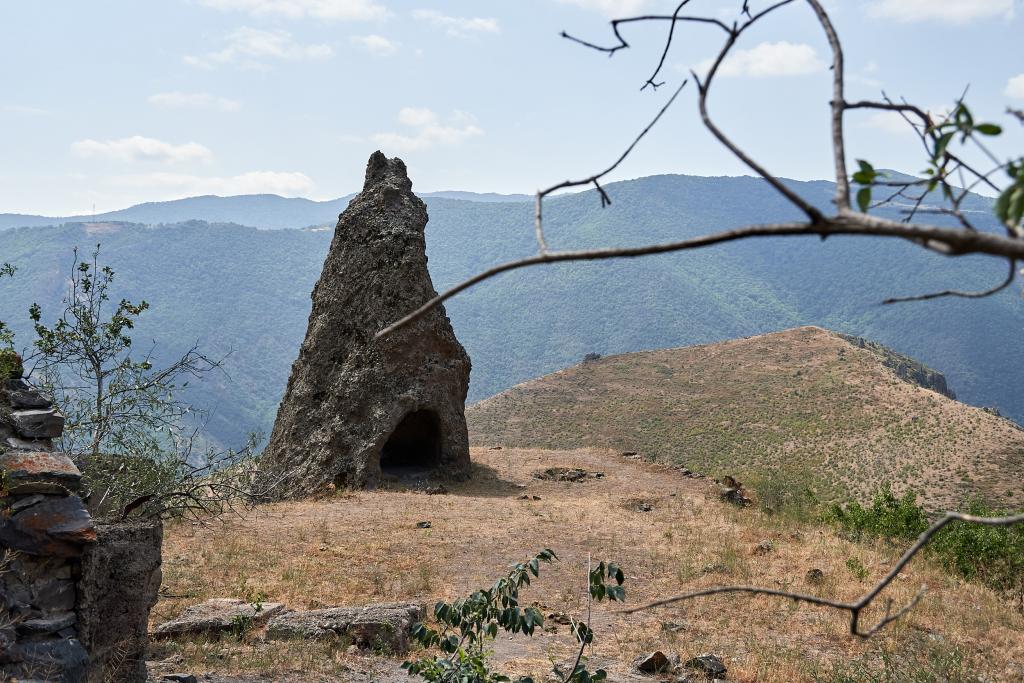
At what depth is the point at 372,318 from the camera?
53.9ft

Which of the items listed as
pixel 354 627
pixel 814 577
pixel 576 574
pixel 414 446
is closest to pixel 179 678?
pixel 354 627

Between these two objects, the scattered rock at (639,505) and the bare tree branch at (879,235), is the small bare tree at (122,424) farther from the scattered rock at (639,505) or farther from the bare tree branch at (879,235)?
the scattered rock at (639,505)

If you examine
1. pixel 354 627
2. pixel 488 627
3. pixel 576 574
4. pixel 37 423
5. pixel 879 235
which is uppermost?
pixel 879 235

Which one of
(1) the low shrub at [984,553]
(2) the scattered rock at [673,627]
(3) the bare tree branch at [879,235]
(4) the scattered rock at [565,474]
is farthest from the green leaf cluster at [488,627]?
(4) the scattered rock at [565,474]

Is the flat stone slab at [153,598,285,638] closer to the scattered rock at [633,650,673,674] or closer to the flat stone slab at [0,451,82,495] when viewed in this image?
the flat stone slab at [0,451,82,495]

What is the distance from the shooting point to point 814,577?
30.4 ft

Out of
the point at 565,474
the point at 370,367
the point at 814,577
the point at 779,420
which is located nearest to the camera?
the point at 814,577

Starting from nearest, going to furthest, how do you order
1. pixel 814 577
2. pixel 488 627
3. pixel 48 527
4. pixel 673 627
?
1. pixel 48 527
2. pixel 488 627
3. pixel 673 627
4. pixel 814 577

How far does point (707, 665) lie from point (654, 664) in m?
0.39

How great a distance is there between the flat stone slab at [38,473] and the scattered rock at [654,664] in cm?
419

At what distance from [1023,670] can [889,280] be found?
14083 cm

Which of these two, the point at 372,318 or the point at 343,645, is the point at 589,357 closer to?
the point at 372,318

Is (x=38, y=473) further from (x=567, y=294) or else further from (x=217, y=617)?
(x=567, y=294)

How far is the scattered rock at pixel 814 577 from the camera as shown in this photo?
30.2 ft
